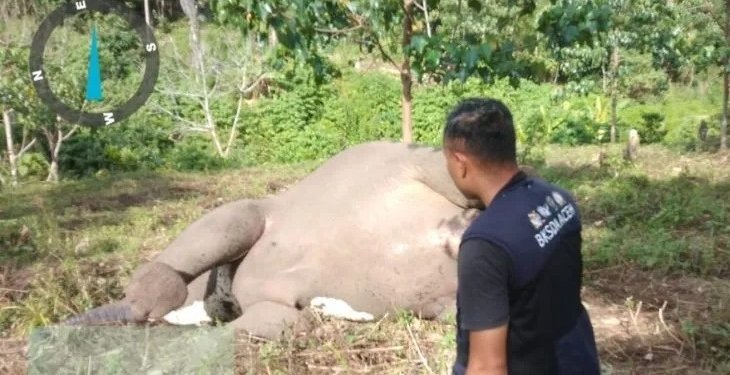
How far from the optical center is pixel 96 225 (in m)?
7.48

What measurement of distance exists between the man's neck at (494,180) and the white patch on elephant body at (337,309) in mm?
2074

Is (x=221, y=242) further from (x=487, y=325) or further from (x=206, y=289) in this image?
(x=487, y=325)

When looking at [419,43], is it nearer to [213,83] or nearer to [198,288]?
[198,288]

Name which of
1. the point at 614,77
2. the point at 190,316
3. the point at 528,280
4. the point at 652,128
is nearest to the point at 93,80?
the point at 614,77

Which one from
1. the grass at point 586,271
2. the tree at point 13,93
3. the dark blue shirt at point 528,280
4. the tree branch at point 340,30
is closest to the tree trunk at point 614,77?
the grass at point 586,271

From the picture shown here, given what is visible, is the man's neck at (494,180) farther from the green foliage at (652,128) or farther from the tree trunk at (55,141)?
the green foliage at (652,128)

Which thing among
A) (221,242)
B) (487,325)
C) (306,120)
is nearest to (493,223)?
(487,325)

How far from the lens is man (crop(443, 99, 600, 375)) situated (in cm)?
206

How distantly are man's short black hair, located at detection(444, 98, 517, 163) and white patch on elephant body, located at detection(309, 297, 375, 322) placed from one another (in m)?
2.09

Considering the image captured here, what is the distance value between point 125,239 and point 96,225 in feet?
3.41

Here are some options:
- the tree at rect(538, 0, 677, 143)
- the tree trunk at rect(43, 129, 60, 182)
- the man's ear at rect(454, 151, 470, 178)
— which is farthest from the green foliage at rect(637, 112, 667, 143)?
the man's ear at rect(454, 151, 470, 178)

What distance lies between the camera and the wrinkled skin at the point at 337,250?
4.16 meters

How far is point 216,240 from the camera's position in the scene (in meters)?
4.28

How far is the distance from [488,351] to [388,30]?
13.5ft
